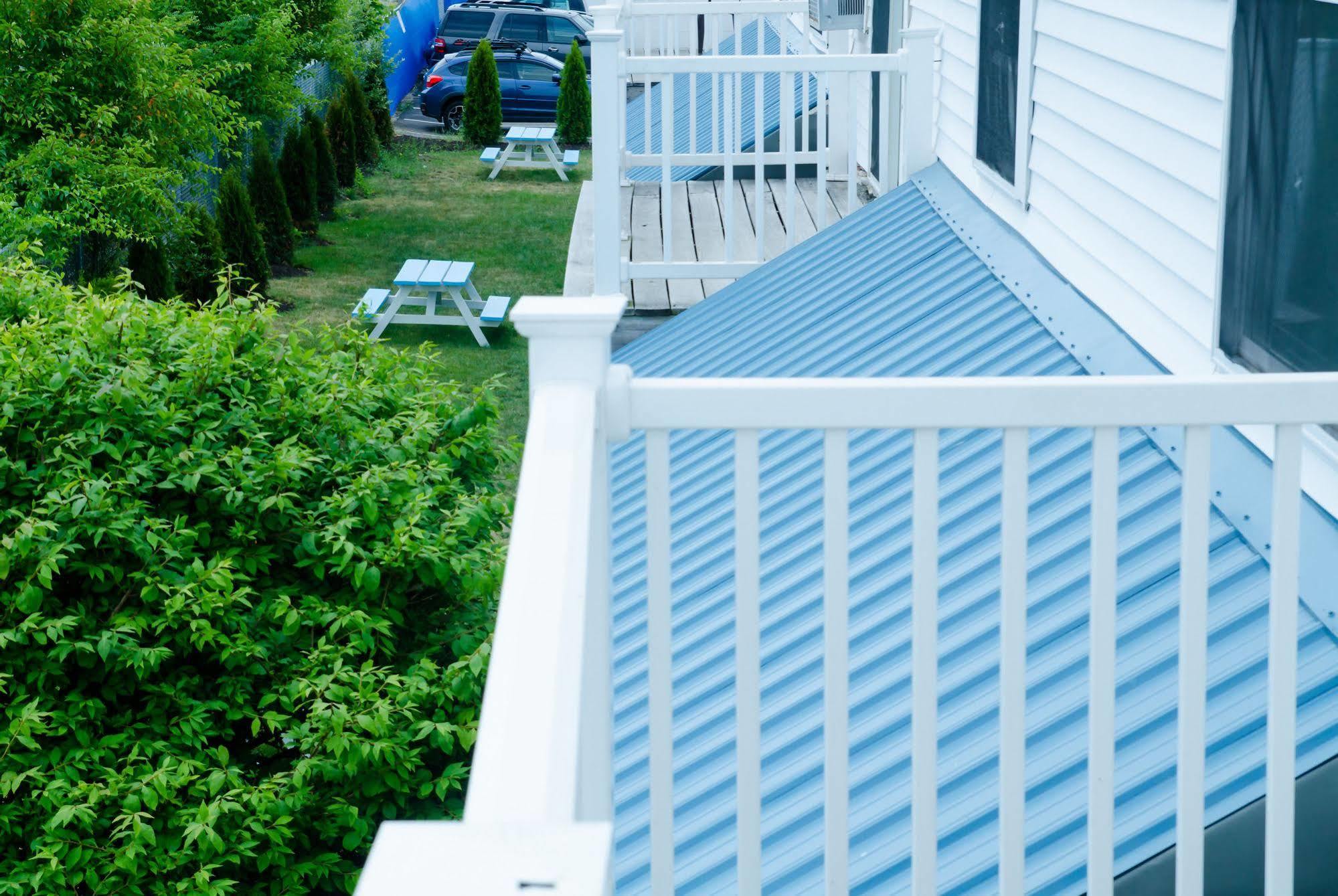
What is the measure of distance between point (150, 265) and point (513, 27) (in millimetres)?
17622

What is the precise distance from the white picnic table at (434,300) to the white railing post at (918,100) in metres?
5.77

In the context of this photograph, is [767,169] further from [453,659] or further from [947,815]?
[947,815]

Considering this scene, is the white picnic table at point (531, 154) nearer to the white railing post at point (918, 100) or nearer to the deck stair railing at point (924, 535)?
the white railing post at point (918, 100)

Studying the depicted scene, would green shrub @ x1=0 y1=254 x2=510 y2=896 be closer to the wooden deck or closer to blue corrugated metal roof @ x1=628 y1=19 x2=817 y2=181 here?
the wooden deck

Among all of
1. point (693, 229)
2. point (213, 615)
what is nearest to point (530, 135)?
point (693, 229)

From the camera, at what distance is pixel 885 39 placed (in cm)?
1098

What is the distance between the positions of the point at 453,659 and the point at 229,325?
1.33 meters

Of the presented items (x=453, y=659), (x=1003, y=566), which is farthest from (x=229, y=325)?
(x=1003, y=566)

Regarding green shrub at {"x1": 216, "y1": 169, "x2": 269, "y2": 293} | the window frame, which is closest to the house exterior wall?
the window frame

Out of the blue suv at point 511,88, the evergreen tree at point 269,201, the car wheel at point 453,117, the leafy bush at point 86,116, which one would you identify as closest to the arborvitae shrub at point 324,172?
the evergreen tree at point 269,201

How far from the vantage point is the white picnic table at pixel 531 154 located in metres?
22.3

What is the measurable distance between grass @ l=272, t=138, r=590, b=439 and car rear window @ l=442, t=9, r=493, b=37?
5502mm

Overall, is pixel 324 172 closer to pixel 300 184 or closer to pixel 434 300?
pixel 300 184

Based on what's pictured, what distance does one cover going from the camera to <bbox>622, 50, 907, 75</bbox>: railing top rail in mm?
8055
